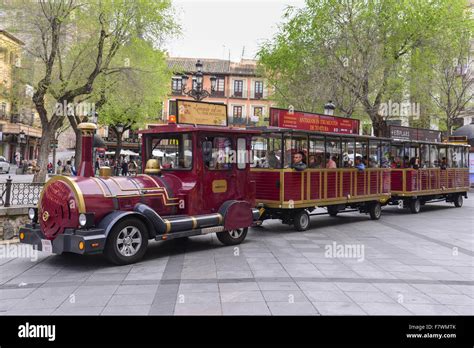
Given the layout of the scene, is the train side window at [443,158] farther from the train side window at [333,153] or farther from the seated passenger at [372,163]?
the train side window at [333,153]

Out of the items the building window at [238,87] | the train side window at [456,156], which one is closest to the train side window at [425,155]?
the train side window at [456,156]

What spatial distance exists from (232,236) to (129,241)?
2.71 meters

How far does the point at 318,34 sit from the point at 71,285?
1898 centimetres

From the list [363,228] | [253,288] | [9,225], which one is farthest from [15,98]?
[253,288]

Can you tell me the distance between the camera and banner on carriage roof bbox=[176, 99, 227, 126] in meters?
9.05

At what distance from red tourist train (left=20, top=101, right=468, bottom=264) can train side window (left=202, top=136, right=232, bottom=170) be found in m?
0.02

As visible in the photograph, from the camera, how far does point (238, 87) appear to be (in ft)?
186

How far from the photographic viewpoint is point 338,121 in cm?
1356

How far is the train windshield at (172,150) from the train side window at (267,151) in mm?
3048

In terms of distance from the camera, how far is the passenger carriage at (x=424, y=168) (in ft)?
57.6

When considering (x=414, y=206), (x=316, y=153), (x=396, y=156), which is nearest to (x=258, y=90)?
(x=396, y=156)

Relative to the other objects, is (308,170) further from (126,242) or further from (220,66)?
(220,66)

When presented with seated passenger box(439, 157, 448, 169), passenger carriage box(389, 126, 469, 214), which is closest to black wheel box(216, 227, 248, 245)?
passenger carriage box(389, 126, 469, 214)
